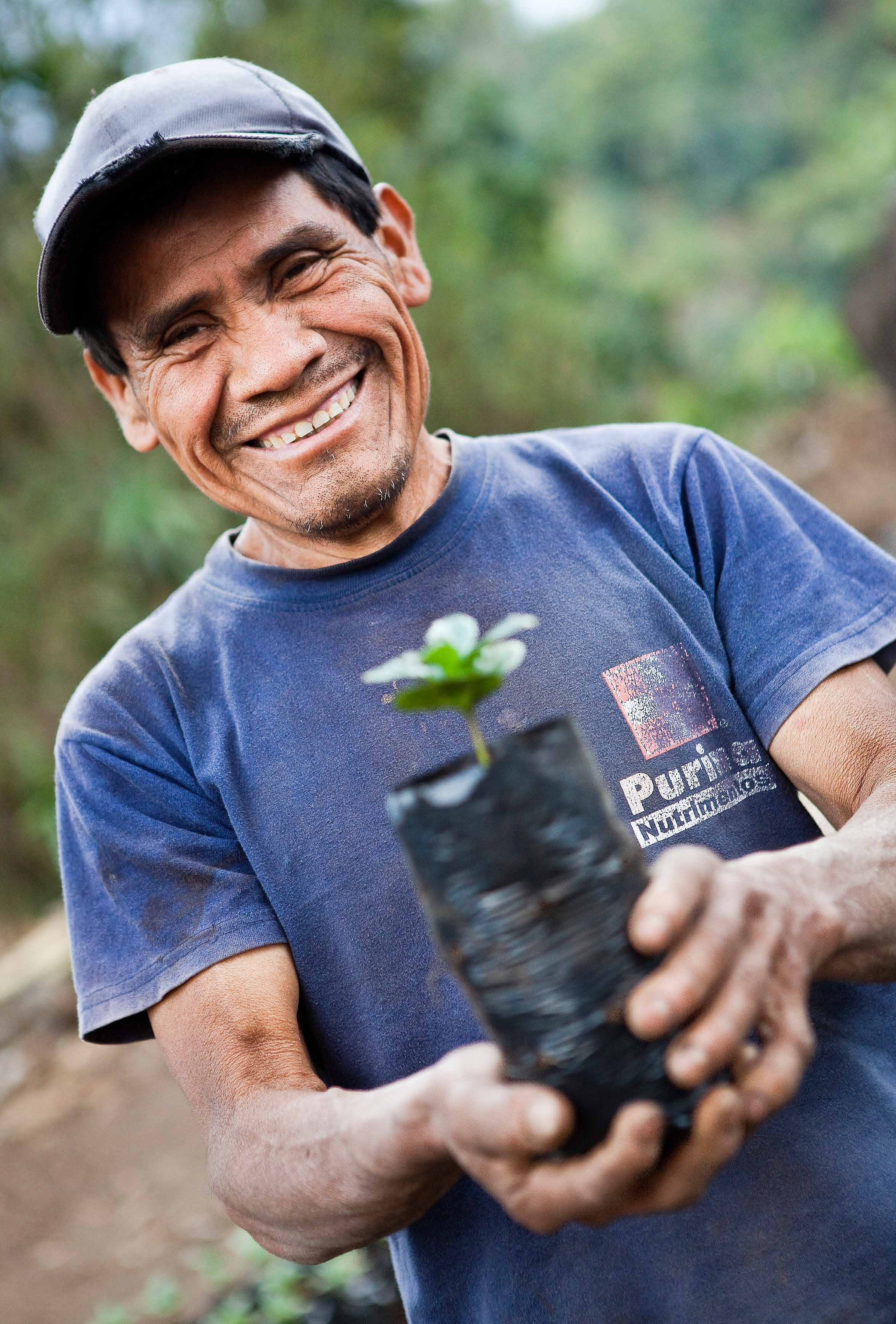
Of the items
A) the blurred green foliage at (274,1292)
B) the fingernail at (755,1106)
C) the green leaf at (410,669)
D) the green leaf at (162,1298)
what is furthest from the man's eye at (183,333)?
the green leaf at (162,1298)

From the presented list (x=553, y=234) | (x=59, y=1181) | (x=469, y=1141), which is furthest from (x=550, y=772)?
(x=553, y=234)

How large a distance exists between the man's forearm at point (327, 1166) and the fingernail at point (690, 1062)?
0.27m

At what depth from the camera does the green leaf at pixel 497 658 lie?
1173 mm

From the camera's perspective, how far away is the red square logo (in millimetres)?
1761

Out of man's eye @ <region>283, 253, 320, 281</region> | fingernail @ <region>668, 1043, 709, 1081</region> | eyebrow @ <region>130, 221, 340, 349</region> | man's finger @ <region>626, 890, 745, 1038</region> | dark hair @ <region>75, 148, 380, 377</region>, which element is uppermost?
dark hair @ <region>75, 148, 380, 377</region>

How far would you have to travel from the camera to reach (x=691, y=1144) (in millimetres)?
1144

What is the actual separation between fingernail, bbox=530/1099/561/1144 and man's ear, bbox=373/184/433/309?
1.48 metres

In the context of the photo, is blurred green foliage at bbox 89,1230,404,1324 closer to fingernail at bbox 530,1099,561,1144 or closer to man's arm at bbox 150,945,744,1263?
man's arm at bbox 150,945,744,1263

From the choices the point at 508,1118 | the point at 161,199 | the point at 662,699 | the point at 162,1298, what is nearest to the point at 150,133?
the point at 161,199

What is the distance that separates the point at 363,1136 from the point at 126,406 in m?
1.40

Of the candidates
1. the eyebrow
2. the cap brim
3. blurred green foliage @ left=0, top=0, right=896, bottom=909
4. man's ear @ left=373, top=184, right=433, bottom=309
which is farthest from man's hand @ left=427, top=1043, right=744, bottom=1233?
blurred green foliage @ left=0, top=0, right=896, bottom=909

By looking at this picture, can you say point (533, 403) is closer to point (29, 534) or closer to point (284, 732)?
point (29, 534)

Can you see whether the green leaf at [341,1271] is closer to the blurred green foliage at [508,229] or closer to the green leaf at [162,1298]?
the green leaf at [162,1298]

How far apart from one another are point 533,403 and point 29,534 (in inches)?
231
